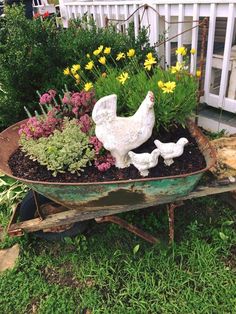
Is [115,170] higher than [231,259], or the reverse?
[115,170]

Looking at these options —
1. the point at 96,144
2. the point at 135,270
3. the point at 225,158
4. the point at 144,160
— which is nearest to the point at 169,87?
the point at 144,160

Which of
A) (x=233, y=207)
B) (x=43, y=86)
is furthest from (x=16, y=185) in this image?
(x=233, y=207)

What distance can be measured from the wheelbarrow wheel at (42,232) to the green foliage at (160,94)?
928 millimetres

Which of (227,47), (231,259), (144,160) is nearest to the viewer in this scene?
(144,160)

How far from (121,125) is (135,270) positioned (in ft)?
3.44

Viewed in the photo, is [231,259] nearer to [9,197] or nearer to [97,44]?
[9,197]

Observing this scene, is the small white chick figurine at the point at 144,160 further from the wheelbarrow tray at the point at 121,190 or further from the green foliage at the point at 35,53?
the green foliage at the point at 35,53

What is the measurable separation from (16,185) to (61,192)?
1.25 m

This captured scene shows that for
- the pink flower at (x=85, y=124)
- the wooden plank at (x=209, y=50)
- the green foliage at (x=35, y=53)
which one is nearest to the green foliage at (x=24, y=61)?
the green foliage at (x=35, y=53)

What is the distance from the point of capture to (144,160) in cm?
172

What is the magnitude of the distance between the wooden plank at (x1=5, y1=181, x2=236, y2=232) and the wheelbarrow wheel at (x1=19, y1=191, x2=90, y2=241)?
0.63 ft

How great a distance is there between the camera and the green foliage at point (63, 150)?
1893mm

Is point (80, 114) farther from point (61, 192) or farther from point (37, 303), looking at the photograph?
point (37, 303)

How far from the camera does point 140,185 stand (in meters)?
1.72
